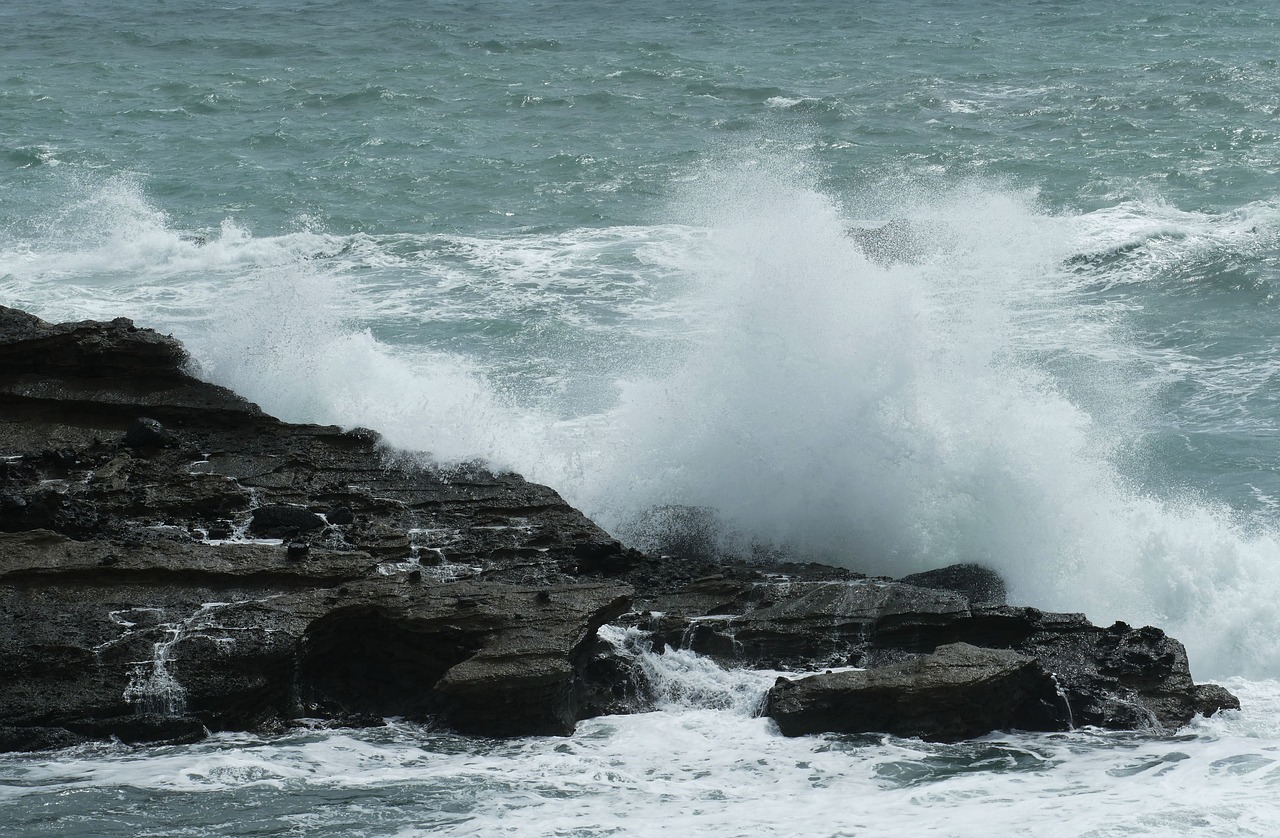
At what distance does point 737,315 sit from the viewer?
50.9 ft

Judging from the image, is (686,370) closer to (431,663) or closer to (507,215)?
(431,663)

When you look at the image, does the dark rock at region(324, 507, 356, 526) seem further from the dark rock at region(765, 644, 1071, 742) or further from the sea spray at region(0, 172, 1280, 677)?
the dark rock at region(765, 644, 1071, 742)

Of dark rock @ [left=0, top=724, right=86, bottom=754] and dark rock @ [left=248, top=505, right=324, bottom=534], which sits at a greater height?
dark rock @ [left=248, top=505, right=324, bottom=534]

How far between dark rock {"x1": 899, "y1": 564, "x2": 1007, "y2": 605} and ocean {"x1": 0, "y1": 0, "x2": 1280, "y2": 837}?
1.90 feet

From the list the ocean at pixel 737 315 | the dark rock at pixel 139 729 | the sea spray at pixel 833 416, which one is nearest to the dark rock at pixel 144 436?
the sea spray at pixel 833 416

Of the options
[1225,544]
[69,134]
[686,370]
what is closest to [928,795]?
[1225,544]

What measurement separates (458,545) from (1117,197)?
17529mm

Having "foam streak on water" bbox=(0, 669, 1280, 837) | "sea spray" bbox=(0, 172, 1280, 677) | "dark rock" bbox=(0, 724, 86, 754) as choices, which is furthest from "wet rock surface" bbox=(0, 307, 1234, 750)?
"sea spray" bbox=(0, 172, 1280, 677)

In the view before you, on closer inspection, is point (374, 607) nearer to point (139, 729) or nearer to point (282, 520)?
point (282, 520)

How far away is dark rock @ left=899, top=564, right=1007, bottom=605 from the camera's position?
11.6 meters

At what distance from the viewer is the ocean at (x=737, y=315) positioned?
897cm

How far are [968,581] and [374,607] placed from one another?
16.0 feet

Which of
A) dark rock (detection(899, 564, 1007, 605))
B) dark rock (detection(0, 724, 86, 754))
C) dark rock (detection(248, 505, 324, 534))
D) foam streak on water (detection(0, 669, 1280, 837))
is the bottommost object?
foam streak on water (detection(0, 669, 1280, 837))

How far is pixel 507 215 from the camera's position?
24594mm
